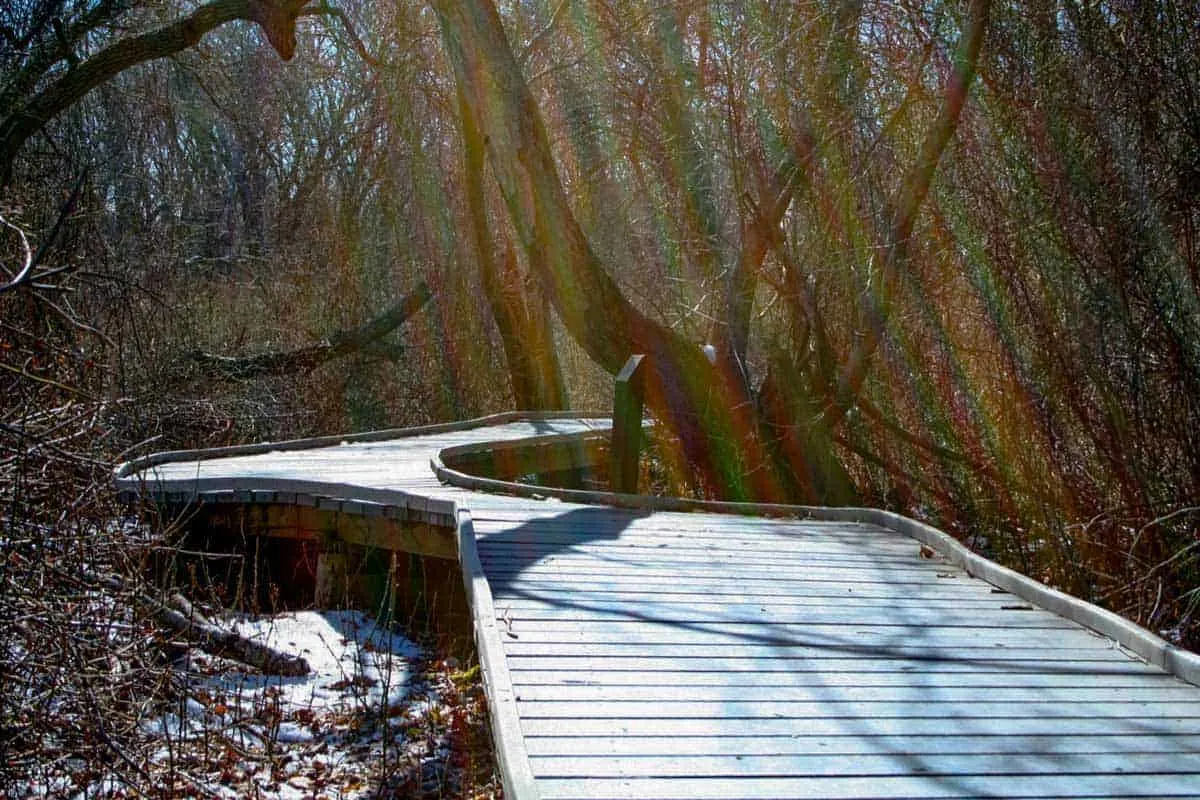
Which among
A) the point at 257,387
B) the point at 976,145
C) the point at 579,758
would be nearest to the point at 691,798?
the point at 579,758

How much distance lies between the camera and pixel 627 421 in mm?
7711

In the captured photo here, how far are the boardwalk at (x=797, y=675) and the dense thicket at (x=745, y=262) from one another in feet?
2.89

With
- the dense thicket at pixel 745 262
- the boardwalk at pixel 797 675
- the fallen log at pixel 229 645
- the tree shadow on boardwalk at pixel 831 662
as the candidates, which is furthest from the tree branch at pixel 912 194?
the fallen log at pixel 229 645

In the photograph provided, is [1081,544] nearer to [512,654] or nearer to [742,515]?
[742,515]

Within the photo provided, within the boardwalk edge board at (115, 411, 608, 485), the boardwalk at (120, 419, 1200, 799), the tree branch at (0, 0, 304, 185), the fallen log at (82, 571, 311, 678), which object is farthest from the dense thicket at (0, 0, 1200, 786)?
the fallen log at (82, 571, 311, 678)

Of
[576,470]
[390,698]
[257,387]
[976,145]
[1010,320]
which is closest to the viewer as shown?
[390,698]

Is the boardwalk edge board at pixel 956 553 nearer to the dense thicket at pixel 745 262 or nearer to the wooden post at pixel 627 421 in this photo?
the dense thicket at pixel 745 262

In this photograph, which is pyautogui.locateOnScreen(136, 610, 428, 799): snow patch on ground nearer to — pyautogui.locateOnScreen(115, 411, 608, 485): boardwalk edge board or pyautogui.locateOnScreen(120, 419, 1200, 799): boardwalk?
pyautogui.locateOnScreen(120, 419, 1200, 799): boardwalk

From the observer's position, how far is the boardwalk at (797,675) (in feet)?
10.2

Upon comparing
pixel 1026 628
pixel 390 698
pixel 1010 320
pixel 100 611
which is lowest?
pixel 390 698

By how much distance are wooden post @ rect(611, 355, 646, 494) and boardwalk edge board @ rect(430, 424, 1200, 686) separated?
24.4 inches

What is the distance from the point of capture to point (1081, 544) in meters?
6.38

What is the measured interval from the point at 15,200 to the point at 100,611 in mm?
3731

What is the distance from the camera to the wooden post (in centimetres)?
763
